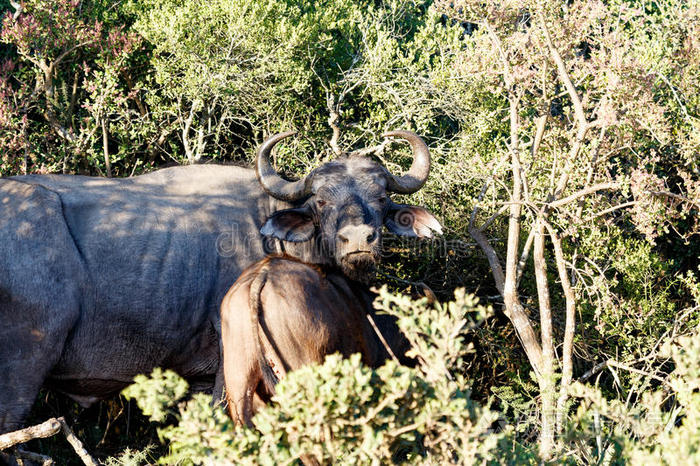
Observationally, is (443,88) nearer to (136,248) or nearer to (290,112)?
(290,112)

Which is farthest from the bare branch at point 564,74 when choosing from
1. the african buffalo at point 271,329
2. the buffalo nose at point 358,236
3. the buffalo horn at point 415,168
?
the african buffalo at point 271,329

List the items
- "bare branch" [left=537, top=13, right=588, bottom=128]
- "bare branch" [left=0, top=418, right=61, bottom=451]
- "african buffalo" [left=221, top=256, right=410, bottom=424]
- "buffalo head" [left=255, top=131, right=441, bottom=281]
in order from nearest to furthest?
1. "african buffalo" [left=221, top=256, right=410, bottom=424]
2. "bare branch" [left=0, top=418, right=61, bottom=451]
3. "buffalo head" [left=255, top=131, right=441, bottom=281]
4. "bare branch" [left=537, top=13, right=588, bottom=128]

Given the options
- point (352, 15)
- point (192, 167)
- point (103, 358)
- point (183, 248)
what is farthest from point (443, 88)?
point (103, 358)

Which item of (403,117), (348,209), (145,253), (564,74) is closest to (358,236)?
(348,209)

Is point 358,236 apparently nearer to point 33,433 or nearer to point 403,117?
point 33,433

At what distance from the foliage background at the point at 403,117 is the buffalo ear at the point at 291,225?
140cm

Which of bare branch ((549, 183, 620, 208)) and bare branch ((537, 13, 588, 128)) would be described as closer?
bare branch ((549, 183, 620, 208))

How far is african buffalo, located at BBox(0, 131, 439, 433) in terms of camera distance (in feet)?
20.4

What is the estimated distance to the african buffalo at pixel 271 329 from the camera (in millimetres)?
4754

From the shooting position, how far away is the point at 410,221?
7348 mm

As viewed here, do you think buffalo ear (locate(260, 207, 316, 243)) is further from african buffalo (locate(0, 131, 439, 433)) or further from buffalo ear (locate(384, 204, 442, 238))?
buffalo ear (locate(384, 204, 442, 238))

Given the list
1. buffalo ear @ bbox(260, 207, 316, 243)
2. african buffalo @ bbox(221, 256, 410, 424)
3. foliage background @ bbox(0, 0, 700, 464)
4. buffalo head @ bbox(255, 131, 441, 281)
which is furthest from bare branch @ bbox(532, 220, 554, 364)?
african buffalo @ bbox(221, 256, 410, 424)

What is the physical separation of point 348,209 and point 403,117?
2599 millimetres

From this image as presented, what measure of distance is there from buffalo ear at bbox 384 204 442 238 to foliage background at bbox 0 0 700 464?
0.67 metres
